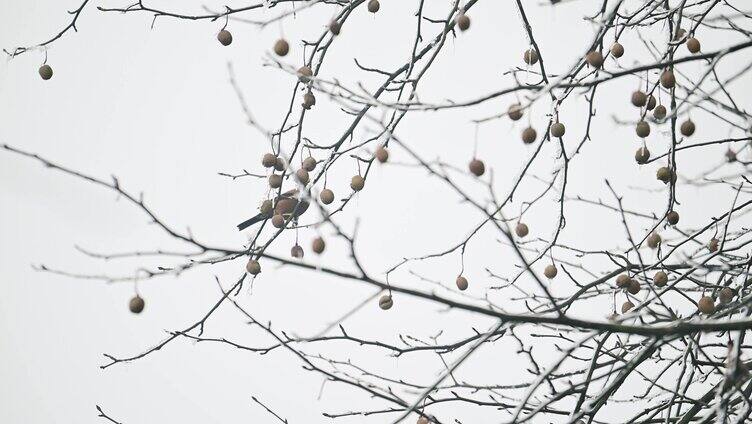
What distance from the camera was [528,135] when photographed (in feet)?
7.93

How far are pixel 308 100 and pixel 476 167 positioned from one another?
1.05 meters

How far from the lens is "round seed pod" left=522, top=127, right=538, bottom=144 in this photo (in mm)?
2412

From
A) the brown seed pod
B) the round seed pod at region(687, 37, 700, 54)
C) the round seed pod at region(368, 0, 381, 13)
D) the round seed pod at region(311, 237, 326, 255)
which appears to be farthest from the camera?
the round seed pod at region(368, 0, 381, 13)

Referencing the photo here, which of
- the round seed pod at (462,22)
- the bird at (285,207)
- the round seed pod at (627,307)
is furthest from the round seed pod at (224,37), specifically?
the round seed pod at (627,307)

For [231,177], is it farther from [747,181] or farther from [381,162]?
[747,181]

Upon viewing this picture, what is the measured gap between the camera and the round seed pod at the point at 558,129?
2572mm

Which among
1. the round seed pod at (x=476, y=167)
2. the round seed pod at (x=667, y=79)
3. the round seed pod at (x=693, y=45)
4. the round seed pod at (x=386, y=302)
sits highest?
the round seed pod at (x=693, y=45)

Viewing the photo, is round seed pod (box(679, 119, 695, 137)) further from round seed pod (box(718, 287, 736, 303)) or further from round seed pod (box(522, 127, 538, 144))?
round seed pod (box(522, 127, 538, 144))

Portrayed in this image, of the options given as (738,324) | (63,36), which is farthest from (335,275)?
(63,36)

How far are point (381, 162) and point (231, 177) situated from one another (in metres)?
0.91

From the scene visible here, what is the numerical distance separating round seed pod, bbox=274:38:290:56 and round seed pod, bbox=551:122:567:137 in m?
1.02

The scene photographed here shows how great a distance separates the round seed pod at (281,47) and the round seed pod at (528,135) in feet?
3.09

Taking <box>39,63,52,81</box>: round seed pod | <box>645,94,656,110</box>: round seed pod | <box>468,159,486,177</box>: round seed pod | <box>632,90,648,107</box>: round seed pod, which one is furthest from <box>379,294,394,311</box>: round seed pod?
<box>39,63,52,81</box>: round seed pod

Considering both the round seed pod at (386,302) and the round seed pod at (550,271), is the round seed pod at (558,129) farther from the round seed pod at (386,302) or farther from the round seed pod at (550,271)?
the round seed pod at (386,302)
